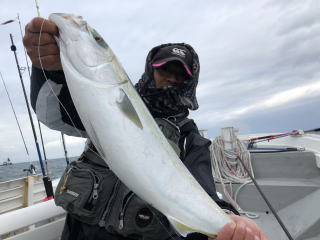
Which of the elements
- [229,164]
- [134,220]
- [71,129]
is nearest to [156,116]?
[71,129]

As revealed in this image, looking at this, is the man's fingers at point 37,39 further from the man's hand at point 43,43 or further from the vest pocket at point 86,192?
the vest pocket at point 86,192

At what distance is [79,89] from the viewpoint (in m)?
1.51

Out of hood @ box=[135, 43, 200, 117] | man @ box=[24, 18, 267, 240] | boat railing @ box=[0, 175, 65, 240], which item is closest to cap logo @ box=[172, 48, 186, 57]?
man @ box=[24, 18, 267, 240]

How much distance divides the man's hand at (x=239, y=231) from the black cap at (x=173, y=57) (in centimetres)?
156

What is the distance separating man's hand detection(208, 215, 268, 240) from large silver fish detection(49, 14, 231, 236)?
0.04 meters

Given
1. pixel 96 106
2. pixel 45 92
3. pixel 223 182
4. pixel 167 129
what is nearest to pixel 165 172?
pixel 96 106

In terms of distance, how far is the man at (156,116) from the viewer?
170 centimetres

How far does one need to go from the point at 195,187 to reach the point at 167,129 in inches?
33.4

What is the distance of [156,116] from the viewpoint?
106 inches

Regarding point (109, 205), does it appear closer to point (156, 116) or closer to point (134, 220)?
point (134, 220)

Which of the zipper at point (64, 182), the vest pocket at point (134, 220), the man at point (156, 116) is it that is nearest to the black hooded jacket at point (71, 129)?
the man at point (156, 116)

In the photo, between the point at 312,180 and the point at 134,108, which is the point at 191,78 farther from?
the point at 312,180

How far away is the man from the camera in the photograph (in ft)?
5.58

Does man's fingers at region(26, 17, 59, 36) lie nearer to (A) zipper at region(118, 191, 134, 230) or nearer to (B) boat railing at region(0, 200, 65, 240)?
(A) zipper at region(118, 191, 134, 230)
